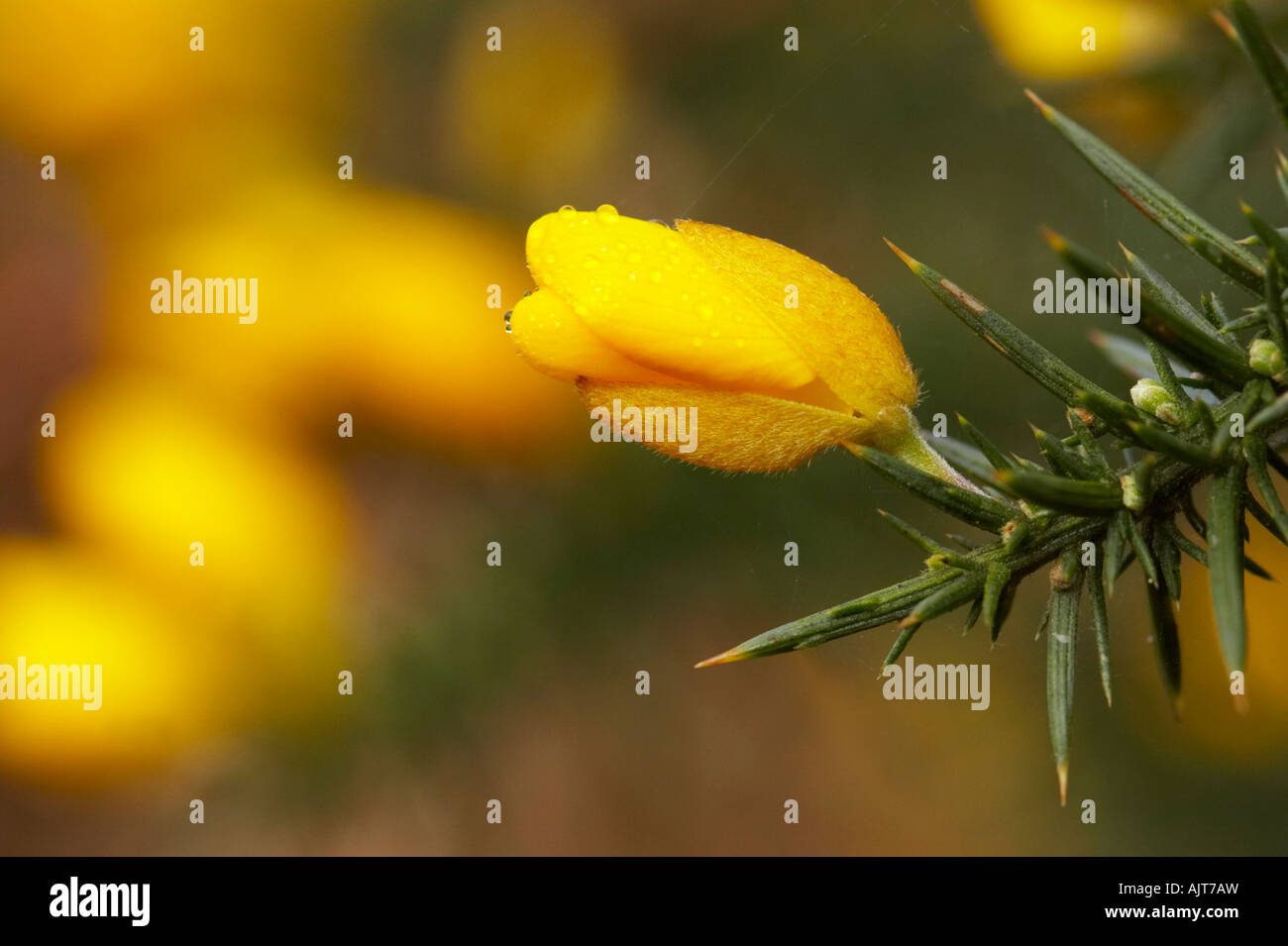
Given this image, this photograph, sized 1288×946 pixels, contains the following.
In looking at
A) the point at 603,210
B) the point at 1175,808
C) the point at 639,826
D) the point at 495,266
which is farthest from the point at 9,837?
the point at 1175,808

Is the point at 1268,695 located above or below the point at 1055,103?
below

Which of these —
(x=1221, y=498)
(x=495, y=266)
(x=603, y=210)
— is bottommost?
(x=1221, y=498)

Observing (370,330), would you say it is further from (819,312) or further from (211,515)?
(819,312)

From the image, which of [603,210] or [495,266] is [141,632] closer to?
[495,266]

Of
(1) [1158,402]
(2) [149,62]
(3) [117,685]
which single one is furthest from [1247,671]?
(2) [149,62]

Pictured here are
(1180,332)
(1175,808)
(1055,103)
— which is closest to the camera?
(1180,332)

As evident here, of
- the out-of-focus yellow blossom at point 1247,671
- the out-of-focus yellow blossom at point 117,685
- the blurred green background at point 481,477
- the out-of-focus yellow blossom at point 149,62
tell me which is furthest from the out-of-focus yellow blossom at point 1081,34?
→ the out-of-focus yellow blossom at point 117,685

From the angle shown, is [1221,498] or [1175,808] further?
[1175,808]

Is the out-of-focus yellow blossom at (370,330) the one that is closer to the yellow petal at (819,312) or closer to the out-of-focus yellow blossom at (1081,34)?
the out-of-focus yellow blossom at (1081,34)
